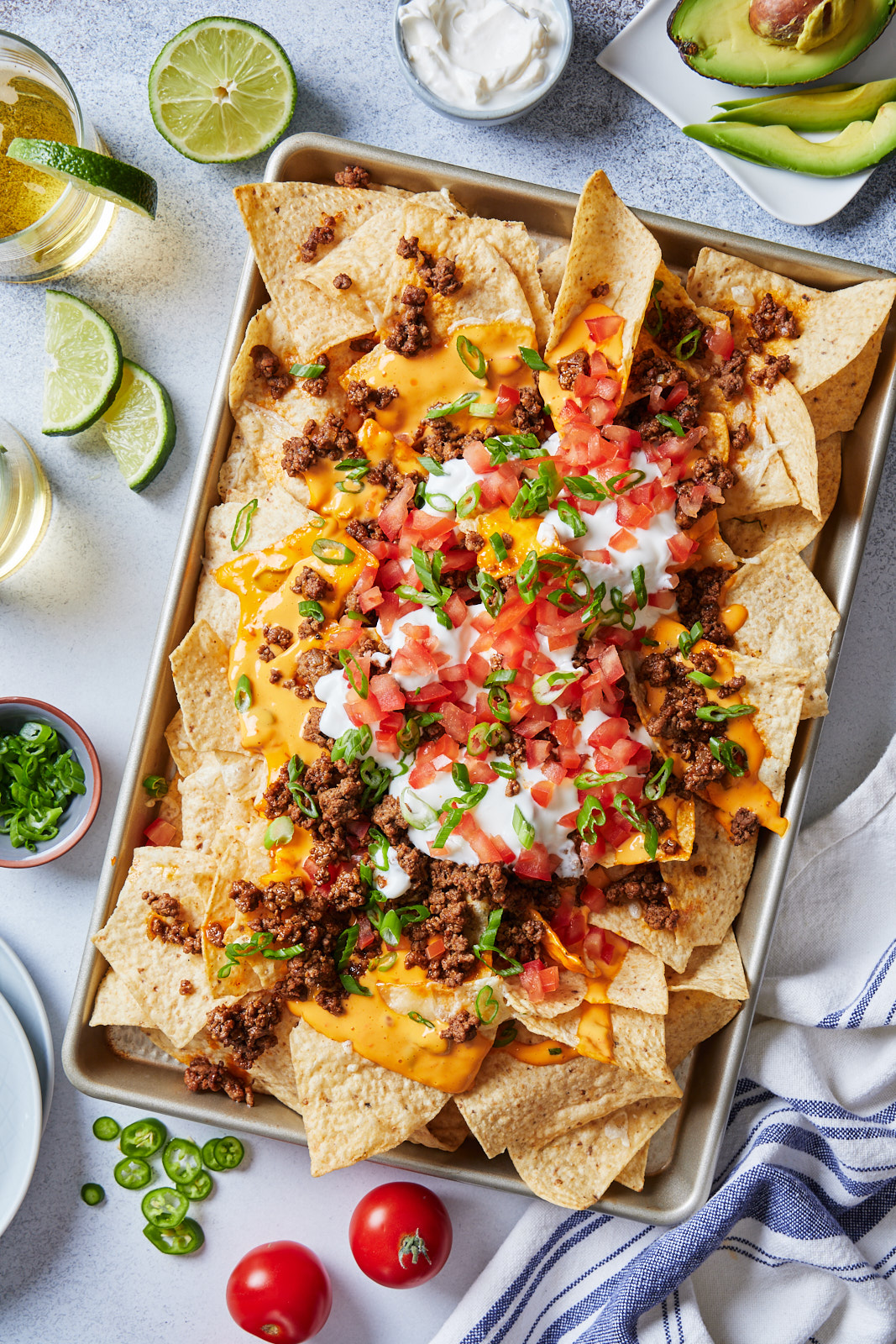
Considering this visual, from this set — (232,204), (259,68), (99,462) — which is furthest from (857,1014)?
(259,68)

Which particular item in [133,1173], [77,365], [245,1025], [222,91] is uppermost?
[222,91]

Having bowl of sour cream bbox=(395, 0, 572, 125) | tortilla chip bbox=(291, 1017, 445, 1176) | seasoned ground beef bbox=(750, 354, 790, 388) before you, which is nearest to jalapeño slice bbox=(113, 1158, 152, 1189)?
tortilla chip bbox=(291, 1017, 445, 1176)

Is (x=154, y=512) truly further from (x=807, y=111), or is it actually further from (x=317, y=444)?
(x=807, y=111)

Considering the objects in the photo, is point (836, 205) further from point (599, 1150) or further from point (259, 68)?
point (599, 1150)

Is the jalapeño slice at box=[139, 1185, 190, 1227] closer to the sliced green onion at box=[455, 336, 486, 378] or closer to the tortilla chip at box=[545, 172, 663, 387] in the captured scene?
the sliced green onion at box=[455, 336, 486, 378]

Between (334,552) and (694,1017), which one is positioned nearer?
(334,552)

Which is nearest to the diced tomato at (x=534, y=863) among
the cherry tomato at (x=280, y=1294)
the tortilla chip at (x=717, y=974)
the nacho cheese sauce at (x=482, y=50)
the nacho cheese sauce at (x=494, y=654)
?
the nacho cheese sauce at (x=494, y=654)

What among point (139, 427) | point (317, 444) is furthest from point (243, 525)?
point (139, 427)
